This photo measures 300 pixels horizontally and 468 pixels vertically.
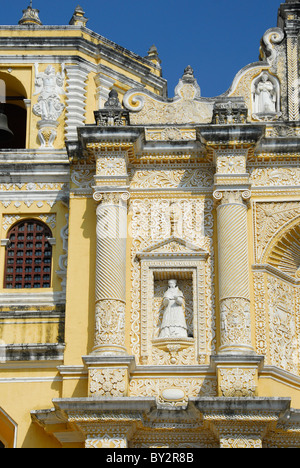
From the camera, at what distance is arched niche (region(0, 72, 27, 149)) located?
2400cm

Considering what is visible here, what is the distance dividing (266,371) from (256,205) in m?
3.26

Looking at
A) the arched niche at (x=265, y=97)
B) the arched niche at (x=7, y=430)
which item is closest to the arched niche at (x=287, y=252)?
the arched niche at (x=265, y=97)

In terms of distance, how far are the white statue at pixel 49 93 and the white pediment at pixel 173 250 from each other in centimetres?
433

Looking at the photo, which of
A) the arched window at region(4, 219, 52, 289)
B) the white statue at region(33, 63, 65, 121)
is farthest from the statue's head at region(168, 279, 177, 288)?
the white statue at region(33, 63, 65, 121)

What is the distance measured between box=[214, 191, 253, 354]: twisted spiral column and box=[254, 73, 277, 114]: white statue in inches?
87.6

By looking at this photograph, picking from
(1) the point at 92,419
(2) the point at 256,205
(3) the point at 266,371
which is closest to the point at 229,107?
(2) the point at 256,205

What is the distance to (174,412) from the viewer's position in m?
19.1

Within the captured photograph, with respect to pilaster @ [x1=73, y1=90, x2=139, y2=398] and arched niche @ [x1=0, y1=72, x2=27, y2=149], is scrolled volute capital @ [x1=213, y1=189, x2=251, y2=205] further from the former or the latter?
arched niche @ [x1=0, y1=72, x2=27, y2=149]

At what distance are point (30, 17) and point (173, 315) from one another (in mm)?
8901

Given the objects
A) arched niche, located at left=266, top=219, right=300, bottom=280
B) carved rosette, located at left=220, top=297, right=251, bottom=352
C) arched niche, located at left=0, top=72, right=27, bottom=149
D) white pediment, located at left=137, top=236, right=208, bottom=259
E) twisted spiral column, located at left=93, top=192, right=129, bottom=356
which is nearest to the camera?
carved rosette, located at left=220, top=297, right=251, bottom=352

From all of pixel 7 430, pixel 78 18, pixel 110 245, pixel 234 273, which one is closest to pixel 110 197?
pixel 110 245

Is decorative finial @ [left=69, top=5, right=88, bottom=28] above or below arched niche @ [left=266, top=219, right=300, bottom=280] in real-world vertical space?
above

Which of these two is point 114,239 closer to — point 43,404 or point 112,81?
point 43,404

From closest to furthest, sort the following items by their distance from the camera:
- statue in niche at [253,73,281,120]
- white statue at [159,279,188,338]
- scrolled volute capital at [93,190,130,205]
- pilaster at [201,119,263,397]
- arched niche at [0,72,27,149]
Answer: pilaster at [201,119,263,397] < white statue at [159,279,188,338] < scrolled volute capital at [93,190,130,205] < statue in niche at [253,73,281,120] < arched niche at [0,72,27,149]
